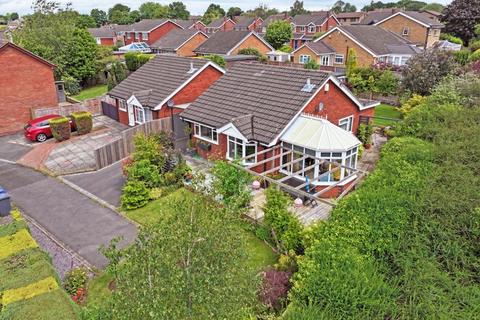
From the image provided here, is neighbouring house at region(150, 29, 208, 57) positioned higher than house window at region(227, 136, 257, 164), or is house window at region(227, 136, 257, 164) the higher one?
neighbouring house at region(150, 29, 208, 57)

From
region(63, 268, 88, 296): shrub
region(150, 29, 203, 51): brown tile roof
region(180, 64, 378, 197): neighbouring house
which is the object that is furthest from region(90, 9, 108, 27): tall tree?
region(63, 268, 88, 296): shrub

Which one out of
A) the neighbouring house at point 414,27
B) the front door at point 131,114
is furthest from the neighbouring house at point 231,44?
the front door at point 131,114

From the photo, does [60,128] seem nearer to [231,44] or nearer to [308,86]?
[308,86]

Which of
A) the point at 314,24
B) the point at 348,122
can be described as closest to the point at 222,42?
the point at 348,122

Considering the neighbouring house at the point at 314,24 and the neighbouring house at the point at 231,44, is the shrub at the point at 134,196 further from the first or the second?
the neighbouring house at the point at 314,24

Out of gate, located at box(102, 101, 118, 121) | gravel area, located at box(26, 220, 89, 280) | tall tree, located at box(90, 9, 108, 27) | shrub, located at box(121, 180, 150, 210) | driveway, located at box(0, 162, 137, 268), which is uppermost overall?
tall tree, located at box(90, 9, 108, 27)

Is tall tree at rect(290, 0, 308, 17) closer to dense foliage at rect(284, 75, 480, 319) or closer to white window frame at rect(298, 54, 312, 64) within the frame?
white window frame at rect(298, 54, 312, 64)

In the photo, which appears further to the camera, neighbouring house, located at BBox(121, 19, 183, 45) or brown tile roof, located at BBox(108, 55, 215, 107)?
neighbouring house, located at BBox(121, 19, 183, 45)
